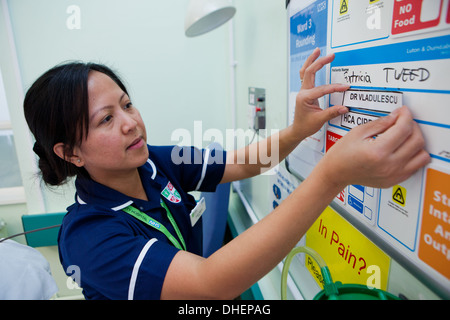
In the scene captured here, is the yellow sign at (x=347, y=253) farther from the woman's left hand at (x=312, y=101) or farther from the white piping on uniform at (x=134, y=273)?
the white piping on uniform at (x=134, y=273)

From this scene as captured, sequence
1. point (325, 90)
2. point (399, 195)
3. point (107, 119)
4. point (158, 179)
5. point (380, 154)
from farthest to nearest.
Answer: point (158, 179) → point (107, 119) → point (325, 90) → point (399, 195) → point (380, 154)

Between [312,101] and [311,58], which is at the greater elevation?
[311,58]

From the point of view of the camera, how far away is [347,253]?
0.71m

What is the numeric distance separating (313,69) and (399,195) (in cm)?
33

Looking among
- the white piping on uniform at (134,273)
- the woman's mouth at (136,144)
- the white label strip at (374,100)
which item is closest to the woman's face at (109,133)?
the woman's mouth at (136,144)

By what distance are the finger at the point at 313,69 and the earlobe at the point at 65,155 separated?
650 millimetres

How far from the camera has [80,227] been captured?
67 cm

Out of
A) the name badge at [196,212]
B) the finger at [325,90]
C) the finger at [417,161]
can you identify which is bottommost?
the name badge at [196,212]

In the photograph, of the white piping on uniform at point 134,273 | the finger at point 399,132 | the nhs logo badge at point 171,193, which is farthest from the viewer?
the nhs logo badge at point 171,193

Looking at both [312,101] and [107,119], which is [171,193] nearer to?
[107,119]

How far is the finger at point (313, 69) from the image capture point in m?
0.64

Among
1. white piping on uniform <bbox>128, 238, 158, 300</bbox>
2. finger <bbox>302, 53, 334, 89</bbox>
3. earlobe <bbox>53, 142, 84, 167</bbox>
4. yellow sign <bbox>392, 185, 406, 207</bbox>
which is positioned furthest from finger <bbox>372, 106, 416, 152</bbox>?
earlobe <bbox>53, 142, 84, 167</bbox>

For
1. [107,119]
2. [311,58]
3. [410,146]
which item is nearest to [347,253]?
[410,146]

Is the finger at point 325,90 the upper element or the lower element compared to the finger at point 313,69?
lower
